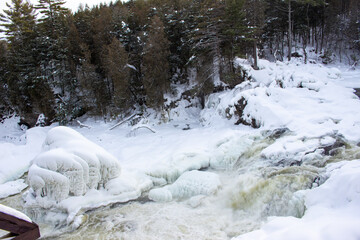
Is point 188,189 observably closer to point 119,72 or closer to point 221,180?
point 221,180

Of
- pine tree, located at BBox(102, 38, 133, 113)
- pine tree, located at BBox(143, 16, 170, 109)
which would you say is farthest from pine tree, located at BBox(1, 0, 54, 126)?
pine tree, located at BBox(143, 16, 170, 109)

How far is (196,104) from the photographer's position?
19000 millimetres

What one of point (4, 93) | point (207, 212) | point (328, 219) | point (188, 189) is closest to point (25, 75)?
point (4, 93)

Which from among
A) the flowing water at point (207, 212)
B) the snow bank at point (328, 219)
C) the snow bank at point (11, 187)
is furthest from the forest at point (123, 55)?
the snow bank at point (328, 219)

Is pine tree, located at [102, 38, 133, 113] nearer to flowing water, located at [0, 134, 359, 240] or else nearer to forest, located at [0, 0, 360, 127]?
forest, located at [0, 0, 360, 127]

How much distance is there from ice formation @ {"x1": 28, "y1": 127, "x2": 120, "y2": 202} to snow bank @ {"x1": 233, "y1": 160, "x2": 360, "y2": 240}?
16.7ft

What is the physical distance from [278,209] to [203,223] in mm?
1838

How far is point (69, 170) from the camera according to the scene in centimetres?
655

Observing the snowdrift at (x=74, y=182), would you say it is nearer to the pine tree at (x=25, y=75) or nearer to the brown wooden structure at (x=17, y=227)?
the brown wooden structure at (x=17, y=227)

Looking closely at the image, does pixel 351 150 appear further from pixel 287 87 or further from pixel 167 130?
pixel 167 130

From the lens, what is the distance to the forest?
16938 millimetres

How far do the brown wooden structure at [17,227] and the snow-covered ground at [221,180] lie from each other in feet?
9.39

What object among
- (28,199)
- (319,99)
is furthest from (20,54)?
(319,99)

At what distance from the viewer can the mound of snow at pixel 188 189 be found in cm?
675
